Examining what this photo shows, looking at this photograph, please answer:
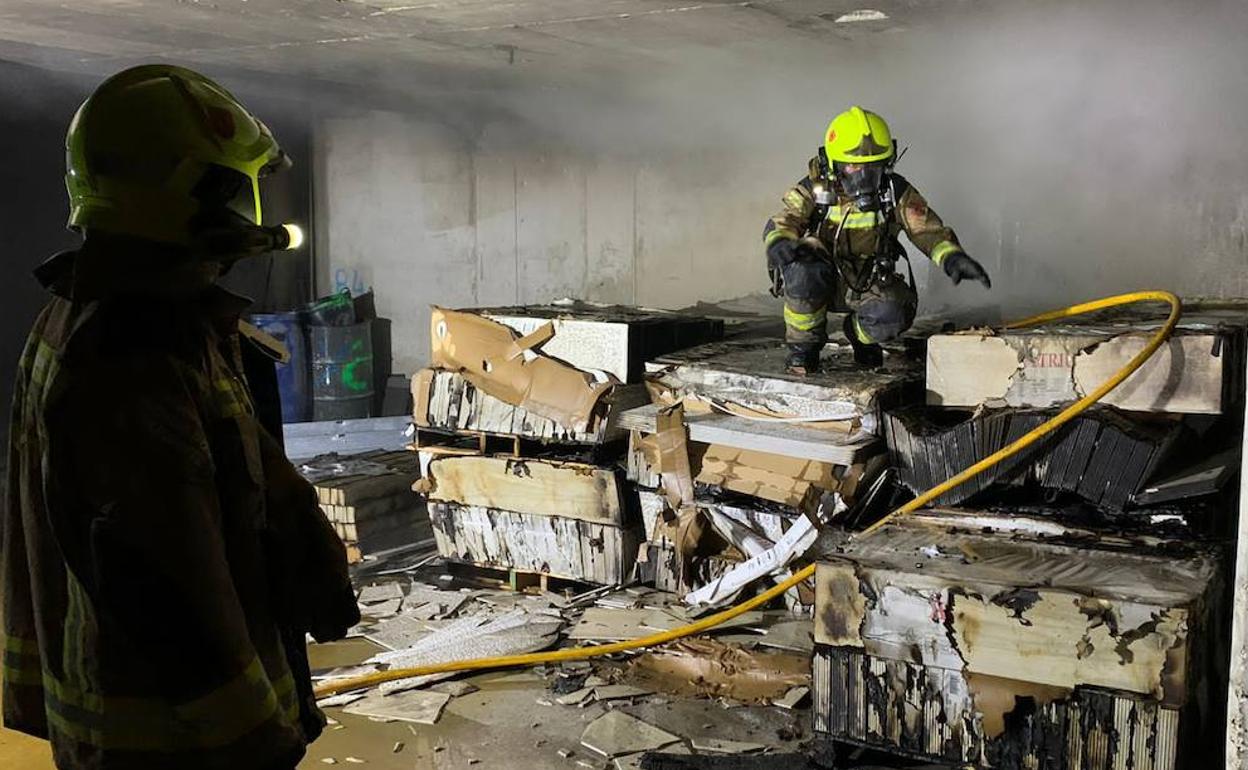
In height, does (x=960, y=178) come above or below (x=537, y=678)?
above

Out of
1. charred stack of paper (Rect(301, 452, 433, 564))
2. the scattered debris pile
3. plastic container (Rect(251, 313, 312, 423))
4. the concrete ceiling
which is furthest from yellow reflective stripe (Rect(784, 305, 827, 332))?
plastic container (Rect(251, 313, 312, 423))

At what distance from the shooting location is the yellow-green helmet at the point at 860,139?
433 centimetres

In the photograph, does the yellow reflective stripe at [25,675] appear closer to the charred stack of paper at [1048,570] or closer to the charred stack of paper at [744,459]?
the charred stack of paper at [1048,570]

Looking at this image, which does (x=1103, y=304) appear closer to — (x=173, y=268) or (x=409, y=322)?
(x=173, y=268)

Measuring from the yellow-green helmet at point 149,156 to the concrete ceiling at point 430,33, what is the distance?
313cm

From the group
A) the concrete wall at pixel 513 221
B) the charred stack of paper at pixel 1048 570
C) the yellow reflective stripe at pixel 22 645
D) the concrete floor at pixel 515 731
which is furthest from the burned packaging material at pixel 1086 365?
the yellow reflective stripe at pixel 22 645

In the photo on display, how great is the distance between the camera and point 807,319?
4.43 m

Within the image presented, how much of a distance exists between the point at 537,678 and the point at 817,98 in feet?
13.1

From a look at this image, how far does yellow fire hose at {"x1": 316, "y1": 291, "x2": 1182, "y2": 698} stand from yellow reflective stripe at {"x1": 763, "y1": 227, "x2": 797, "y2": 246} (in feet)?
3.24

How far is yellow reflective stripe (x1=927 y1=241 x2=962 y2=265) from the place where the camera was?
169 inches

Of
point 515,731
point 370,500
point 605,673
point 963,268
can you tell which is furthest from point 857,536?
point 370,500

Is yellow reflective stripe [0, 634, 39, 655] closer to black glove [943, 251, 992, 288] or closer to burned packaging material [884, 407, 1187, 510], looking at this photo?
burned packaging material [884, 407, 1187, 510]

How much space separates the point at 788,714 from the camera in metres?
3.62

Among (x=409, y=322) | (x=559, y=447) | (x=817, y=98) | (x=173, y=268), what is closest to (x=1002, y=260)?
(x=817, y=98)
